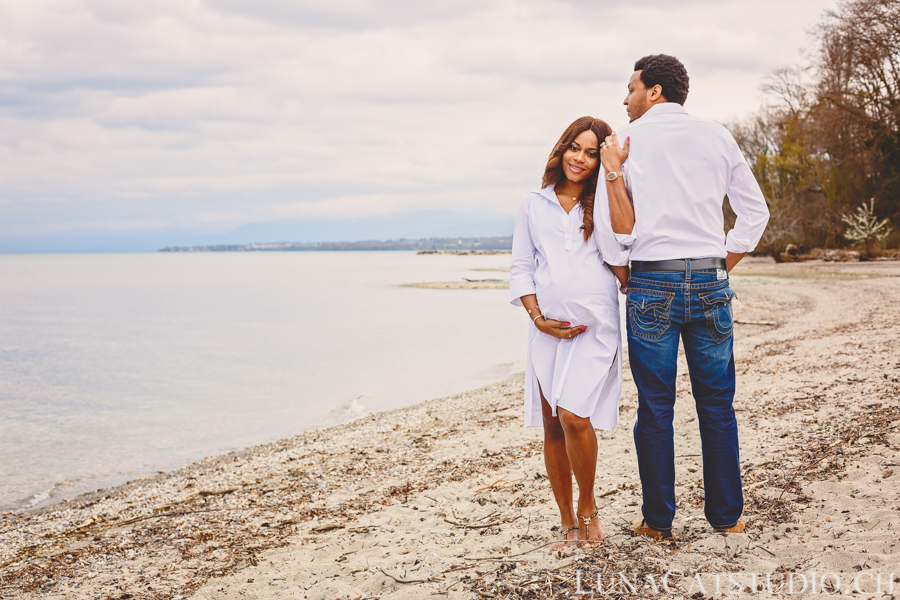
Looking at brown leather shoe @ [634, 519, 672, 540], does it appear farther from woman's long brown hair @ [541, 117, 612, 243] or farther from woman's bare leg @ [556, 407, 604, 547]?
woman's long brown hair @ [541, 117, 612, 243]

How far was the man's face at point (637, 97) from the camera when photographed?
3170 mm

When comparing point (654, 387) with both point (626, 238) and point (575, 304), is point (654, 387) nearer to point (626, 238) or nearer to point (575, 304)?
point (575, 304)

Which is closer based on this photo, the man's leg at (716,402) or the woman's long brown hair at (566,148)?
the man's leg at (716,402)

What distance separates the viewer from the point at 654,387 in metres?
3.12

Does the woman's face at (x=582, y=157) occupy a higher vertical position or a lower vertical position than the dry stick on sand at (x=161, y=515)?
higher

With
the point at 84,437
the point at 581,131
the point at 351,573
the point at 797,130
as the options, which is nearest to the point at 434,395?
the point at 84,437

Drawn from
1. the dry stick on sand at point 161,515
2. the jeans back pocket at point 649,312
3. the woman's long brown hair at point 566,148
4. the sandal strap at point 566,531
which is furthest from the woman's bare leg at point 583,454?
the dry stick on sand at point 161,515

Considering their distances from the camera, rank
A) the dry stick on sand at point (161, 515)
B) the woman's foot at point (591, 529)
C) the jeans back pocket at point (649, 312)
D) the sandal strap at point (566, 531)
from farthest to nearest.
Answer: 1. the dry stick on sand at point (161, 515)
2. the sandal strap at point (566, 531)
3. the woman's foot at point (591, 529)
4. the jeans back pocket at point (649, 312)

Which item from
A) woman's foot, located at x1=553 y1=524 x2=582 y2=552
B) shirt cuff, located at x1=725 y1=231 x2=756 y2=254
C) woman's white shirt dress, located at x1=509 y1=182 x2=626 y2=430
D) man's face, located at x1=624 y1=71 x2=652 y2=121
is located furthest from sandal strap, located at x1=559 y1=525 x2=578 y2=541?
man's face, located at x1=624 y1=71 x2=652 y2=121

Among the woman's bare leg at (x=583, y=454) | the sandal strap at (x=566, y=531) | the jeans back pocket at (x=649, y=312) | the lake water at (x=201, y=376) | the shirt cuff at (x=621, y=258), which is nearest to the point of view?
the jeans back pocket at (x=649, y=312)

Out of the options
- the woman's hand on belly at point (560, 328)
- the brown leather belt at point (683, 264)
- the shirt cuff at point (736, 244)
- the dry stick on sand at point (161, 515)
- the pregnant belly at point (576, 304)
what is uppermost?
the shirt cuff at point (736, 244)

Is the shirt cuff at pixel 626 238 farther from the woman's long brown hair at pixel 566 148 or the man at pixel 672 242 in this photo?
the woman's long brown hair at pixel 566 148

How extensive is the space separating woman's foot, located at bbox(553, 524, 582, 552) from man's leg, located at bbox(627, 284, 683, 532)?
18.5 inches

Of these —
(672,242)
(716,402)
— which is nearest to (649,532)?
(716,402)
